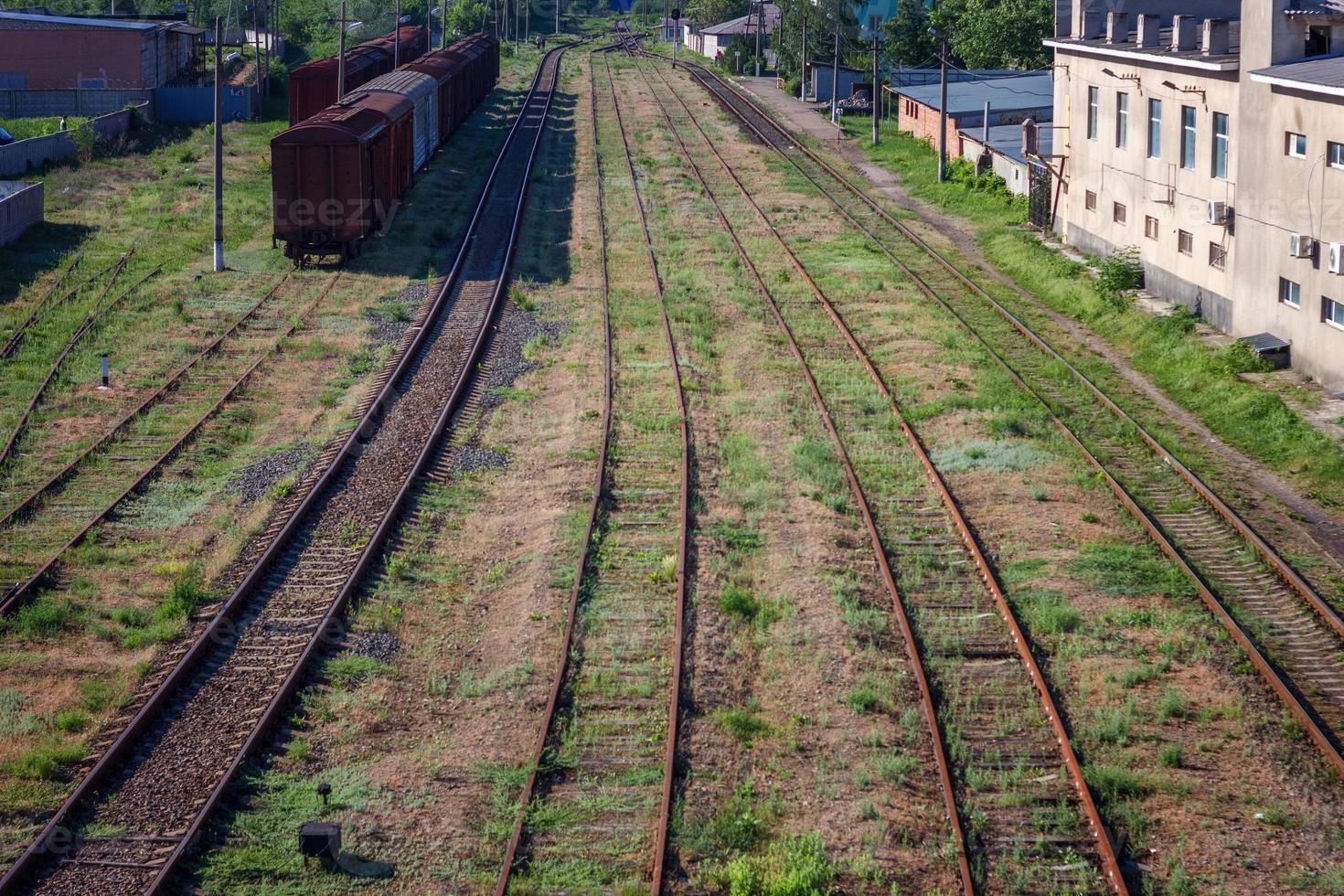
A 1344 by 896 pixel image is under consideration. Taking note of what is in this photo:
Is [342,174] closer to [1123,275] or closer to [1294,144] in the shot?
[1123,275]

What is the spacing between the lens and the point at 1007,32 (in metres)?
57.5

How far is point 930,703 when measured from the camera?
11336 millimetres

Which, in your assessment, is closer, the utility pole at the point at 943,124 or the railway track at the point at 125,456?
the railway track at the point at 125,456

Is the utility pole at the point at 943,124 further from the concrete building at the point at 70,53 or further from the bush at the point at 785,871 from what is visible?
the concrete building at the point at 70,53

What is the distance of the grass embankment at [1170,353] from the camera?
17.8 metres

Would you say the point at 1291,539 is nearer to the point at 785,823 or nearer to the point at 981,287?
the point at 785,823

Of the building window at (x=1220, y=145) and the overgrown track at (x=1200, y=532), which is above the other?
the building window at (x=1220, y=145)

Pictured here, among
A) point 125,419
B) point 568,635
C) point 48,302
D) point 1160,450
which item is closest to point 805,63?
point 48,302

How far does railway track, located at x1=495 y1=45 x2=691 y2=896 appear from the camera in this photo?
376 inches

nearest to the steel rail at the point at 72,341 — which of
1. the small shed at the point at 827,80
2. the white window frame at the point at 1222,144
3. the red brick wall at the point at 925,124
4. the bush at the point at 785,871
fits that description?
the bush at the point at 785,871

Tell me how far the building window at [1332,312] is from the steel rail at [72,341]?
1872 centimetres

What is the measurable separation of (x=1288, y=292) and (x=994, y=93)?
28786 millimetres

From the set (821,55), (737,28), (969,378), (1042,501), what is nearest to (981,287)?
(969,378)

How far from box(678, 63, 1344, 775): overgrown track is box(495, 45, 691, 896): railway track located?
523cm
